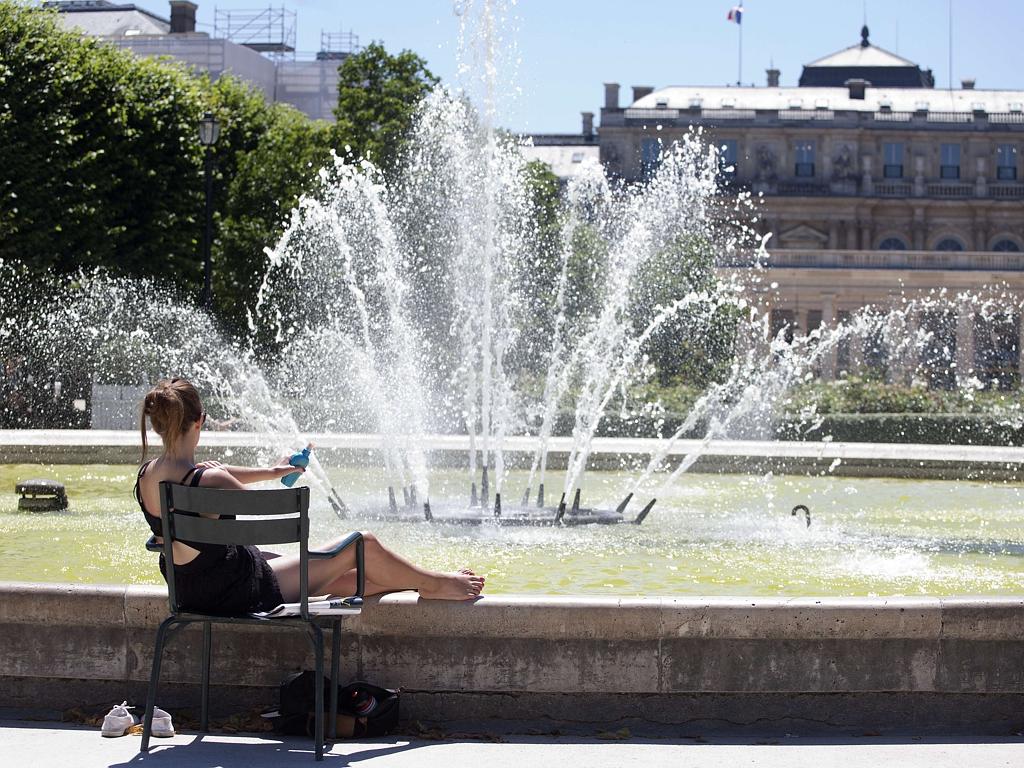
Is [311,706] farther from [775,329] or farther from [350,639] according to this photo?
[775,329]

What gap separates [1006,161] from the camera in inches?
3374

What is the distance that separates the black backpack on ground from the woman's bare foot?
1.33 feet

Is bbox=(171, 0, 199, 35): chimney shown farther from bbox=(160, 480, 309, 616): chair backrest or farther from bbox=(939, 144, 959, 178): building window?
bbox=(160, 480, 309, 616): chair backrest

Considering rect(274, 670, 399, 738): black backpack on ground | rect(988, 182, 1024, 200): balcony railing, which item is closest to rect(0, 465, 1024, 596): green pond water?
rect(274, 670, 399, 738): black backpack on ground

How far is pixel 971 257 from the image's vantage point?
196ft

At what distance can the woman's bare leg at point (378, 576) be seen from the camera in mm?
5426

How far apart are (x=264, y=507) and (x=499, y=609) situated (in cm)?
97

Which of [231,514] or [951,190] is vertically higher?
[951,190]

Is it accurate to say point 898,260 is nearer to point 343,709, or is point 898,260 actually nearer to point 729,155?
point 729,155

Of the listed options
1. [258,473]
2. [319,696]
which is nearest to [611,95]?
[258,473]

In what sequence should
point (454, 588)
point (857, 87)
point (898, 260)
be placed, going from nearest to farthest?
point (454, 588) → point (898, 260) → point (857, 87)

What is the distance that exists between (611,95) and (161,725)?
86.7 metres

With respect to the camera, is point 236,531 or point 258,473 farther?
point 258,473

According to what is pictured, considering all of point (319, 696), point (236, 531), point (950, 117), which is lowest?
point (319, 696)
